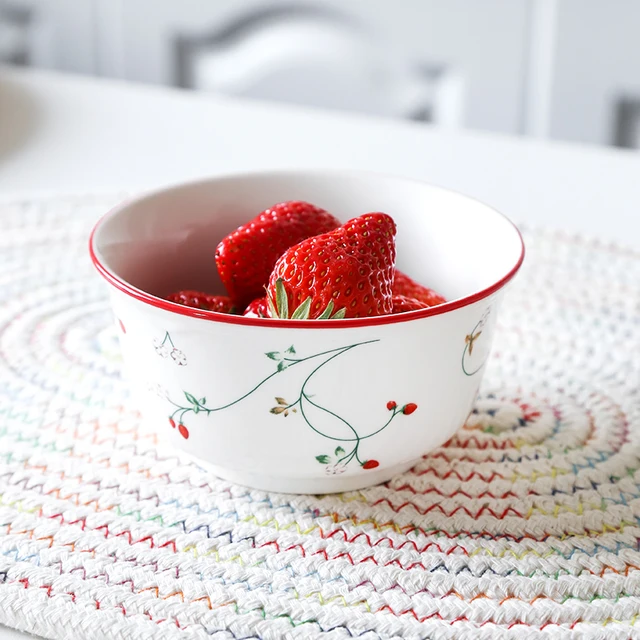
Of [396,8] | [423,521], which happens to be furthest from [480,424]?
[396,8]

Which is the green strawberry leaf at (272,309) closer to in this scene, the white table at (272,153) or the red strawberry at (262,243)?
the red strawberry at (262,243)

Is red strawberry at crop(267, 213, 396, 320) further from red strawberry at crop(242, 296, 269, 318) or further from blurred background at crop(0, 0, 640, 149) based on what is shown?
blurred background at crop(0, 0, 640, 149)

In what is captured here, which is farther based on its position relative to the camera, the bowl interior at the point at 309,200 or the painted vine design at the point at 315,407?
the bowl interior at the point at 309,200

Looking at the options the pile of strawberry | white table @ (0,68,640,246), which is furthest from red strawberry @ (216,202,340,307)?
white table @ (0,68,640,246)

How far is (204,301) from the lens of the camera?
54 centimetres

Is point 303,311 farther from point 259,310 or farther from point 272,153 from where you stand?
point 272,153

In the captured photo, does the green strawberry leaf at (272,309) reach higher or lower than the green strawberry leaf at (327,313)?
lower

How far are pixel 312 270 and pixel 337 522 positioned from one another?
14 cm

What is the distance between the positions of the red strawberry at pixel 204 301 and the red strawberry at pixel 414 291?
11 cm

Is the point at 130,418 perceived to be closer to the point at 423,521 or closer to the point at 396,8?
the point at 423,521

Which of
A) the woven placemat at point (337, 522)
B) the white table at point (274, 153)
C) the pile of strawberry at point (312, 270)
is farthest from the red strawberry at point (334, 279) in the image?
the white table at point (274, 153)

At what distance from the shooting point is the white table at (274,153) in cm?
91

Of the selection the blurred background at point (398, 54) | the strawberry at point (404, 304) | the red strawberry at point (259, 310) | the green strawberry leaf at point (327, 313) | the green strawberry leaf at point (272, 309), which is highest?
the green strawberry leaf at point (327, 313)

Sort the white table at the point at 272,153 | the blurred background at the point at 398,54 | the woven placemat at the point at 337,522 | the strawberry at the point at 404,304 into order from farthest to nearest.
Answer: the blurred background at the point at 398,54 < the white table at the point at 272,153 < the strawberry at the point at 404,304 < the woven placemat at the point at 337,522
